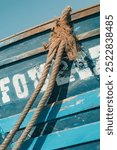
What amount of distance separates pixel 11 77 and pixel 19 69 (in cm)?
14

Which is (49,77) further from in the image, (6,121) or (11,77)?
(6,121)

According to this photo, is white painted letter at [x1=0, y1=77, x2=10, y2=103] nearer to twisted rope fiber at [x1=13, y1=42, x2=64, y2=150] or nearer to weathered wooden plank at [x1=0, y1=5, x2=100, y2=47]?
weathered wooden plank at [x1=0, y1=5, x2=100, y2=47]

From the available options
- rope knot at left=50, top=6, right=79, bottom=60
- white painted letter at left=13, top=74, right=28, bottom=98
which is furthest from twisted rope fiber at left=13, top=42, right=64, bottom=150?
white painted letter at left=13, top=74, right=28, bottom=98

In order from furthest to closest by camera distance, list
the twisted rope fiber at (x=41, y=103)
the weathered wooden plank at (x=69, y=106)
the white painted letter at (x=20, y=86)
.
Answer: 1. the white painted letter at (x=20, y=86)
2. the weathered wooden plank at (x=69, y=106)
3. the twisted rope fiber at (x=41, y=103)

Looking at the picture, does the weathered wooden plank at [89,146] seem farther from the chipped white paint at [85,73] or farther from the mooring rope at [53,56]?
the chipped white paint at [85,73]

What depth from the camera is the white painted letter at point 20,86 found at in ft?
12.0

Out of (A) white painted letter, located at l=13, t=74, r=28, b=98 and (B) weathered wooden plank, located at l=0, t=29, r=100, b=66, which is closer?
(B) weathered wooden plank, located at l=0, t=29, r=100, b=66

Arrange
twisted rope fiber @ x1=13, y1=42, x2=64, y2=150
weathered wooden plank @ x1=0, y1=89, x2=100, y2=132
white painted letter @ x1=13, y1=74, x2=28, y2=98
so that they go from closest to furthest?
twisted rope fiber @ x1=13, y1=42, x2=64, y2=150 → weathered wooden plank @ x1=0, y1=89, x2=100, y2=132 → white painted letter @ x1=13, y1=74, x2=28, y2=98

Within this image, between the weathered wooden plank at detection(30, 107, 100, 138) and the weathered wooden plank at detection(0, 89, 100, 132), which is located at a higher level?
the weathered wooden plank at detection(0, 89, 100, 132)

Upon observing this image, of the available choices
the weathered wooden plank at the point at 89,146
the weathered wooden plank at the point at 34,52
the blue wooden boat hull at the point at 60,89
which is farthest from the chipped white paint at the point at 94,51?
the weathered wooden plank at the point at 89,146

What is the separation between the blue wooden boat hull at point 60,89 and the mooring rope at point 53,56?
100mm

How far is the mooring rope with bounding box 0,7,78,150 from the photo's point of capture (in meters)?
3.32

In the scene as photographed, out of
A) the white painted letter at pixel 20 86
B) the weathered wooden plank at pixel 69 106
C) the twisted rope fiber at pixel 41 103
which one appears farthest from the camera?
the white painted letter at pixel 20 86

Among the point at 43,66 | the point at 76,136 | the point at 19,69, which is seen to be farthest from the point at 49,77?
the point at 76,136
